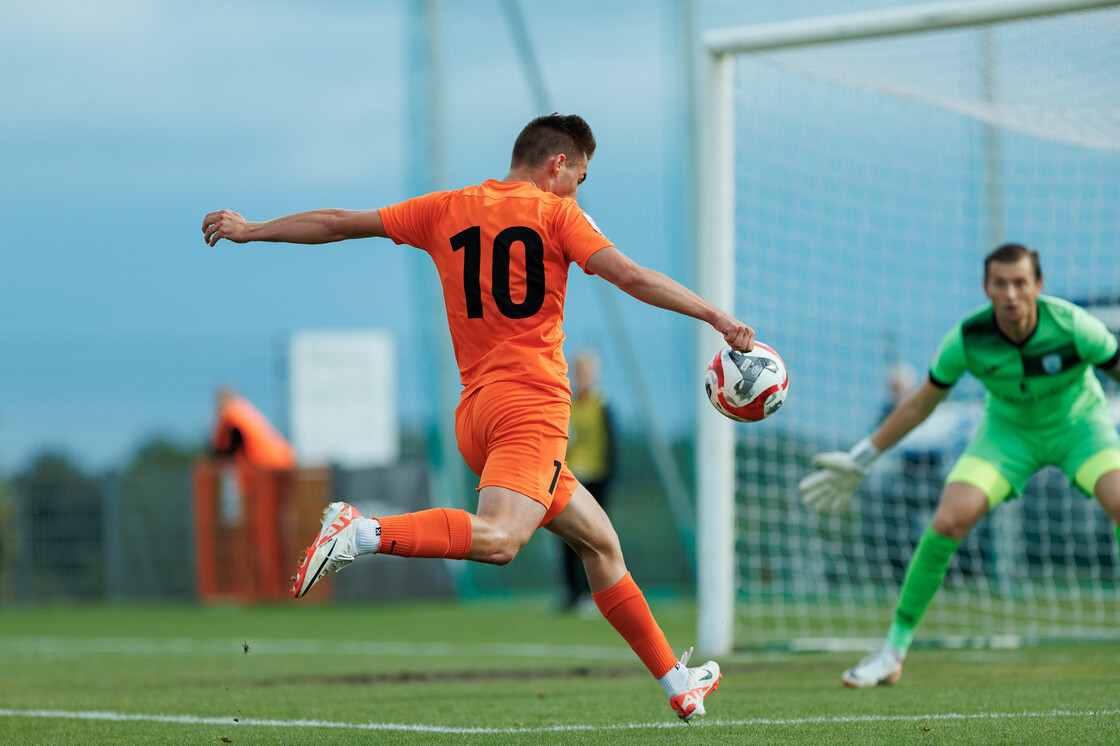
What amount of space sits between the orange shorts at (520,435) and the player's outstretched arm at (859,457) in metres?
2.22

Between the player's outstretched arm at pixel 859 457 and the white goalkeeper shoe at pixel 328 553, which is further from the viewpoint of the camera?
the player's outstretched arm at pixel 859 457

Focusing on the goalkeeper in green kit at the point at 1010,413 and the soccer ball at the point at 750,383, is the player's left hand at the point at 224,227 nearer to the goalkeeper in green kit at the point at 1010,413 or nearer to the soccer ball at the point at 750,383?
the soccer ball at the point at 750,383

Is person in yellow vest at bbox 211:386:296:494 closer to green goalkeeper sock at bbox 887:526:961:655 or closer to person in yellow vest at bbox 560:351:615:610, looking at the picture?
person in yellow vest at bbox 560:351:615:610

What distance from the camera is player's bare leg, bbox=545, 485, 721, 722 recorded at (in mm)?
5016

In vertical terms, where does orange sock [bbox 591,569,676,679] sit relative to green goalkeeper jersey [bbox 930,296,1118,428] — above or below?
below

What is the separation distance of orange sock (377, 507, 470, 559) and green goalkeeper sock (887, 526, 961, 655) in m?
2.92

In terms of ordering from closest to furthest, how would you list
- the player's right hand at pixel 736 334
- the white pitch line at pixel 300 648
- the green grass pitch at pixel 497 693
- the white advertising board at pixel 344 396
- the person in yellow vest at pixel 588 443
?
the player's right hand at pixel 736 334
the green grass pitch at pixel 497 693
the white pitch line at pixel 300 648
the person in yellow vest at pixel 588 443
the white advertising board at pixel 344 396

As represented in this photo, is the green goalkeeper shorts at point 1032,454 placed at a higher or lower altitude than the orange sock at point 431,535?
higher

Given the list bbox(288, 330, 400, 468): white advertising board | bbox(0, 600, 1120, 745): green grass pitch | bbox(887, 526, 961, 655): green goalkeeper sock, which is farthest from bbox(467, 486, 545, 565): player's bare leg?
bbox(288, 330, 400, 468): white advertising board

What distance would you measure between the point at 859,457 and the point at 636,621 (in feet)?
6.82

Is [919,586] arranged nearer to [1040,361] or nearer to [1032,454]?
[1032,454]

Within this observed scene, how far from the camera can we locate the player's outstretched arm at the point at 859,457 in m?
6.50

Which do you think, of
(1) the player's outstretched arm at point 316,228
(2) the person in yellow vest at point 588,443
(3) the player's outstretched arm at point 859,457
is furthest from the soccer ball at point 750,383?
(2) the person in yellow vest at point 588,443

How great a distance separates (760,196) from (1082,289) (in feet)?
8.40
